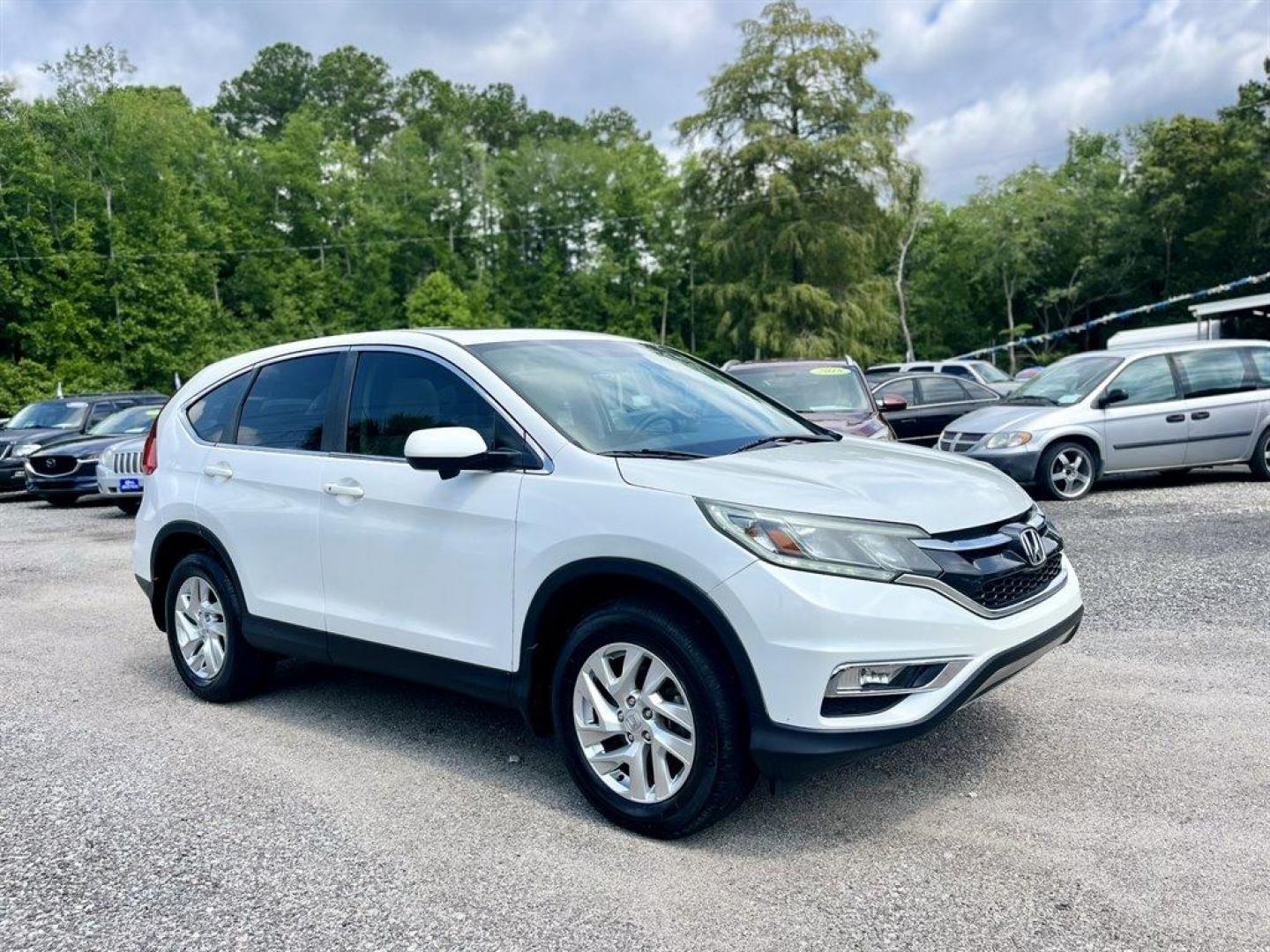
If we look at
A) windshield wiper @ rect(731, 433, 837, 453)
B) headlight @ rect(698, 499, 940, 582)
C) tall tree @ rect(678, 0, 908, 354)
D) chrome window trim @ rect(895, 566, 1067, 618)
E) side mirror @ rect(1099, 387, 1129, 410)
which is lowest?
chrome window trim @ rect(895, 566, 1067, 618)

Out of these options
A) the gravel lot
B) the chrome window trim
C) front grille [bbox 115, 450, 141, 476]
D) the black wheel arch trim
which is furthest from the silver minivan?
front grille [bbox 115, 450, 141, 476]

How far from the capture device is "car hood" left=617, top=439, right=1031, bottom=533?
11.2 feet

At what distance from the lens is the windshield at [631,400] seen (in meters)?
4.05

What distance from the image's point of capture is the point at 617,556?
11.6 ft

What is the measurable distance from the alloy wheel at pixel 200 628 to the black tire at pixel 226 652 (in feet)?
0.08

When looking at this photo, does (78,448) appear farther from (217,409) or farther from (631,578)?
(631,578)

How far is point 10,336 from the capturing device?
41188 mm

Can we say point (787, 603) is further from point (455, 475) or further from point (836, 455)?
point (455, 475)

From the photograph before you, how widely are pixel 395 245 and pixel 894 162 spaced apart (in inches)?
1083

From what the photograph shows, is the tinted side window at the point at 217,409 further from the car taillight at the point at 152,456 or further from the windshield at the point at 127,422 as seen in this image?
the windshield at the point at 127,422

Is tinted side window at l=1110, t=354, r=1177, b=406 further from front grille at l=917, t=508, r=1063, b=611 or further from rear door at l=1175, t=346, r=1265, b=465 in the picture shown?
Result: front grille at l=917, t=508, r=1063, b=611

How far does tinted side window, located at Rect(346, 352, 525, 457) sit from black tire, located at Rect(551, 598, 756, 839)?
86cm

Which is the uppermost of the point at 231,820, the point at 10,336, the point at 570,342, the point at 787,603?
the point at 10,336

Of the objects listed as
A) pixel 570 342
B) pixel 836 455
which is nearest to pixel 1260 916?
pixel 836 455
